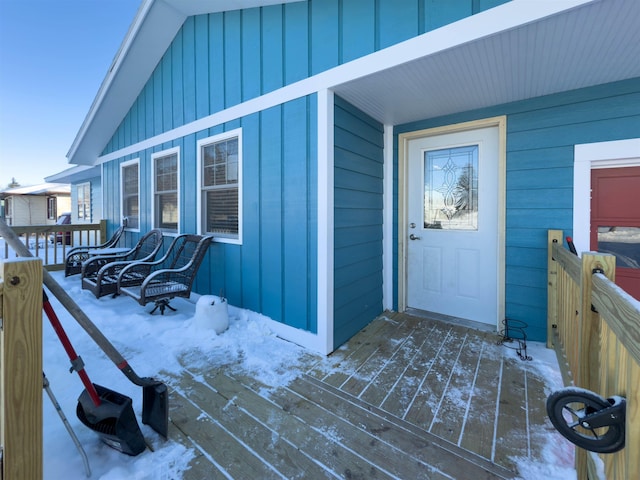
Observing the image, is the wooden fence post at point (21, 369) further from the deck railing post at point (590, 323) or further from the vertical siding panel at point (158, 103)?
the vertical siding panel at point (158, 103)

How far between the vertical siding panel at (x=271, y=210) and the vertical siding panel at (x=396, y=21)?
1140 mm

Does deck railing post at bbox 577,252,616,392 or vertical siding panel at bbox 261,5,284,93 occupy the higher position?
vertical siding panel at bbox 261,5,284,93

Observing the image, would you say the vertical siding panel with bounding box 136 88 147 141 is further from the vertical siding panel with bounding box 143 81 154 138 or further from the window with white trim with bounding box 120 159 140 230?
the window with white trim with bounding box 120 159 140 230

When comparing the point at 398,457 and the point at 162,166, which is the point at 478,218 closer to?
the point at 398,457

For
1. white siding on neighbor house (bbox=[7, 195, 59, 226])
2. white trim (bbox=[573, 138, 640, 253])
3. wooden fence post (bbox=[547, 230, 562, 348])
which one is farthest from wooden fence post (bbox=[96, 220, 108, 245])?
white siding on neighbor house (bbox=[7, 195, 59, 226])

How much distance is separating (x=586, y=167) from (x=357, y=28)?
2.25m

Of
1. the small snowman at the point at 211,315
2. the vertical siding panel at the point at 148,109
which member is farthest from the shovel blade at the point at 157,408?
the vertical siding panel at the point at 148,109

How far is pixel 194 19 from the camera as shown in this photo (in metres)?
3.94

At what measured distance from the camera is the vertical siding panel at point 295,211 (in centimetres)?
272

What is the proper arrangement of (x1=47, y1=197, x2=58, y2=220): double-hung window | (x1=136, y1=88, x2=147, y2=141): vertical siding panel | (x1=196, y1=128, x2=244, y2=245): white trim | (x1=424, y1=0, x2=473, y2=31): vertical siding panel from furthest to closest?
(x1=47, y1=197, x2=58, y2=220): double-hung window → (x1=136, y1=88, x2=147, y2=141): vertical siding panel → (x1=196, y1=128, x2=244, y2=245): white trim → (x1=424, y1=0, x2=473, y2=31): vertical siding panel

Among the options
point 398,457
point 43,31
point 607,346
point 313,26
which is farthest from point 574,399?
point 43,31

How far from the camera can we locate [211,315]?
283cm

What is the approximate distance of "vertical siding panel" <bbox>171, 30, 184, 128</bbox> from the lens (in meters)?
4.20

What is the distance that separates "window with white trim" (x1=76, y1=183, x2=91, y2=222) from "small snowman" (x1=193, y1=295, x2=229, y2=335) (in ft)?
28.6
